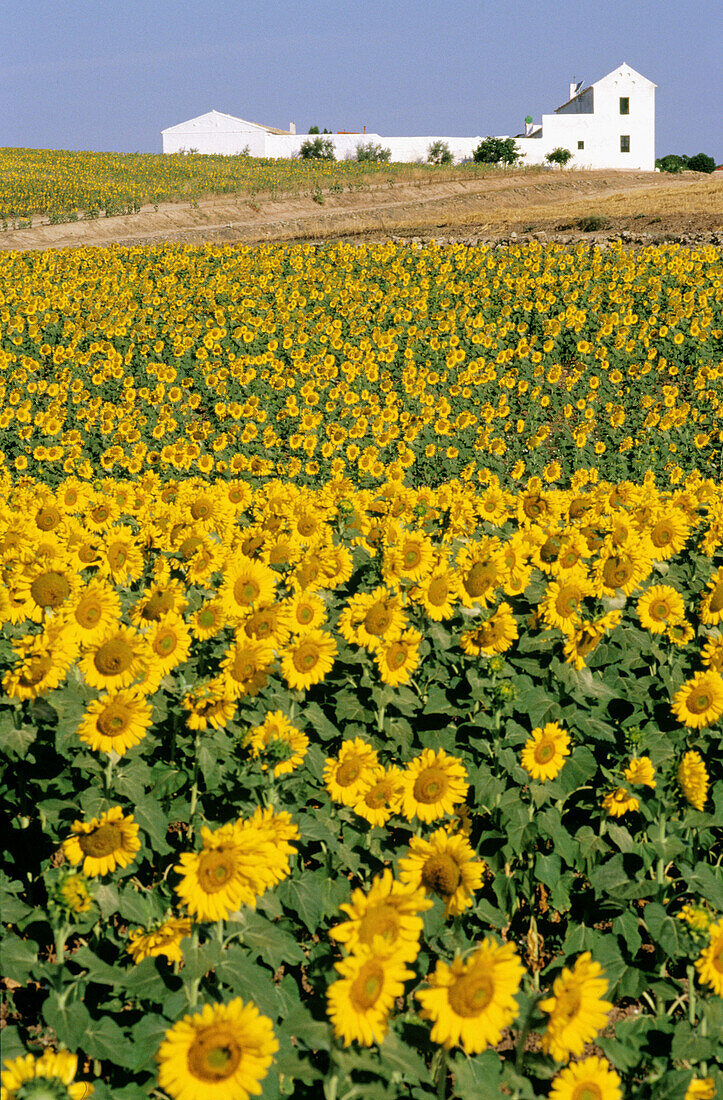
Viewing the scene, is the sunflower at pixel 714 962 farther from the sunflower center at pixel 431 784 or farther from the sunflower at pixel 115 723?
the sunflower at pixel 115 723

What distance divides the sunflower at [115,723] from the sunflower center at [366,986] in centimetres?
152

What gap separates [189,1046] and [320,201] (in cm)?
5277

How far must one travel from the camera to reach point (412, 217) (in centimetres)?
4644

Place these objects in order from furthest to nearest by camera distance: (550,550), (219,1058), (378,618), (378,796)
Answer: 1. (550,550)
2. (378,618)
3. (378,796)
4. (219,1058)

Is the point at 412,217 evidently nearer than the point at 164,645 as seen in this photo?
No

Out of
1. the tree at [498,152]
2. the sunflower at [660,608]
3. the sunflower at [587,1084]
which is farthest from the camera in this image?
the tree at [498,152]

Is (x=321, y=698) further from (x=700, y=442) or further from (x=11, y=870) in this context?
(x=700, y=442)

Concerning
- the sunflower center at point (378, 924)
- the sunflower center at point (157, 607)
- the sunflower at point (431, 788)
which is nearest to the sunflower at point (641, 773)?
the sunflower at point (431, 788)

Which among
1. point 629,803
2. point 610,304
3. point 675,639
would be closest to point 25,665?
point 629,803

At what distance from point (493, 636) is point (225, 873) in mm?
1971

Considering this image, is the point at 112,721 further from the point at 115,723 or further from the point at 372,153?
the point at 372,153

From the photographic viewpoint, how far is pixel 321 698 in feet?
14.9

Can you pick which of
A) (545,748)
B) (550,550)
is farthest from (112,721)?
(550,550)

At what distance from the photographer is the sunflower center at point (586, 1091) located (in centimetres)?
209
